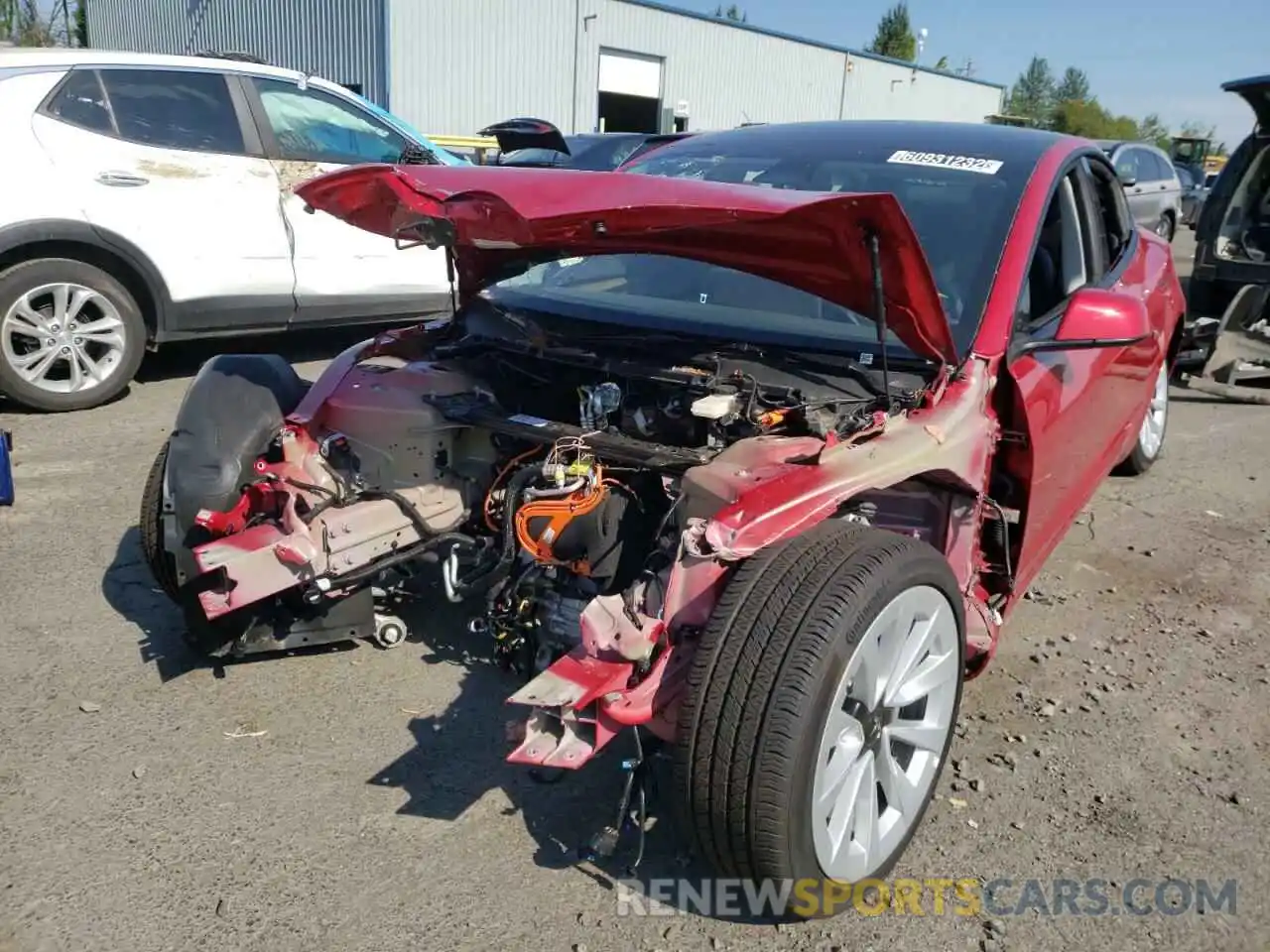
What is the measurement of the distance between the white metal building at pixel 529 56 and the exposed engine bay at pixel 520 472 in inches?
747

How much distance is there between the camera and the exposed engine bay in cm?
269

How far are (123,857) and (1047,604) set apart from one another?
317 centimetres

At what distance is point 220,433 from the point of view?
306 cm

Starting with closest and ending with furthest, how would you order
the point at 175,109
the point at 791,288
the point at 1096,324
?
the point at 1096,324, the point at 791,288, the point at 175,109

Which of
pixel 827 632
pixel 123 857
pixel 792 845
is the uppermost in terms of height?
pixel 827 632

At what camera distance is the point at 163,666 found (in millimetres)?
3266

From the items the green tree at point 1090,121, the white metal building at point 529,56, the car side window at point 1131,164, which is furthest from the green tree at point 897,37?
the car side window at point 1131,164

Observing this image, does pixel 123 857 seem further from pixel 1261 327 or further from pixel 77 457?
pixel 1261 327

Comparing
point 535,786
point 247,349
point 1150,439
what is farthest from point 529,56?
point 535,786

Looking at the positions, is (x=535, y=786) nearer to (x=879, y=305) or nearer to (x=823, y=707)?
(x=823, y=707)

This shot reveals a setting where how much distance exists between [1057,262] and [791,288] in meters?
1.08

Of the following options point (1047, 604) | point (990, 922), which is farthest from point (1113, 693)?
point (990, 922)

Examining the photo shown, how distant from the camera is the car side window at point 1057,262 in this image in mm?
3164

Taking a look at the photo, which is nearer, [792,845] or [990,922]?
[792,845]
